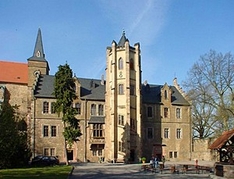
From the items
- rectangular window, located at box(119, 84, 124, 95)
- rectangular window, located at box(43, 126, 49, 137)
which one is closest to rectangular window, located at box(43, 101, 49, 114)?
rectangular window, located at box(43, 126, 49, 137)

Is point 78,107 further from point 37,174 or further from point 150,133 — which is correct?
point 37,174

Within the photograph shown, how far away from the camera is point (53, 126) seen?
56.0 m

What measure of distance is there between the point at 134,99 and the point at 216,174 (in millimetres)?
27999

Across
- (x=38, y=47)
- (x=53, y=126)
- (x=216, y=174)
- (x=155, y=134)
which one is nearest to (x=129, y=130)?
(x=155, y=134)

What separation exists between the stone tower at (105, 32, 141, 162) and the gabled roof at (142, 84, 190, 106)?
5.72 m

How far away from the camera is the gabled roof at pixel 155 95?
205 feet

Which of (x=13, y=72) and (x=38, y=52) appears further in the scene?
(x=38, y=52)

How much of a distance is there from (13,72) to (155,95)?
29963 mm

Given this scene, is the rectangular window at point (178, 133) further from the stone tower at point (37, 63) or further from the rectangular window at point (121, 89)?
the stone tower at point (37, 63)

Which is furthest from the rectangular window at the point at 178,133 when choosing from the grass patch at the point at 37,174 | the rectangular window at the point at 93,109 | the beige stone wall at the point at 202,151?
the grass patch at the point at 37,174

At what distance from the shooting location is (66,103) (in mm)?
46219

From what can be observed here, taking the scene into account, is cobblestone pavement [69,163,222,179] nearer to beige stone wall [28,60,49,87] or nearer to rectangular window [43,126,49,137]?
rectangular window [43,126,49,137]

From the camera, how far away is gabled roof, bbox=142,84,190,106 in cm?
6257

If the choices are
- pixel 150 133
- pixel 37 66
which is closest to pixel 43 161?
pixel 150 133
